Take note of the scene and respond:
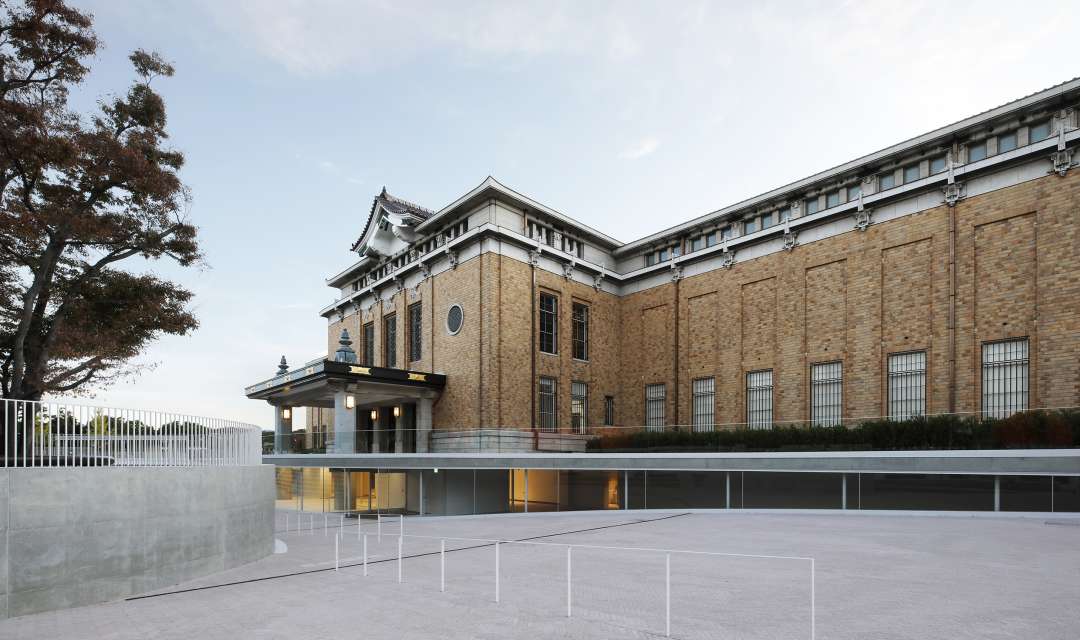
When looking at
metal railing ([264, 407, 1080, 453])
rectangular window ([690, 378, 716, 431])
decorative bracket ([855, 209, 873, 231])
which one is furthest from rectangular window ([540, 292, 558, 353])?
decorative bracket ([855, 209, 873, 231])

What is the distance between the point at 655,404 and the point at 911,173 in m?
17.1

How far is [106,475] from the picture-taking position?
12.1m

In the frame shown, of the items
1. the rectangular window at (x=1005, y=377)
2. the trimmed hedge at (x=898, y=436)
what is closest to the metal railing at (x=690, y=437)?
the trimmed hedge at (x=898, y=436)

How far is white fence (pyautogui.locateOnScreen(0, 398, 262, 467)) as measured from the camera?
11.3 metres

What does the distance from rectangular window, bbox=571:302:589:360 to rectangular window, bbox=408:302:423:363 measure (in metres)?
9.28

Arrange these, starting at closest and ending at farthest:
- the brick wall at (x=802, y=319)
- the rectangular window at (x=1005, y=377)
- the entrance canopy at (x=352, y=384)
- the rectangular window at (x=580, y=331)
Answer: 1. the brick wall at (x=802, y=319)
2. the rectangular window at (x=1005, y=377)
3. the entrance canopy at (x=352, y=384)
4. the rectangular window at (x=580, y=331)

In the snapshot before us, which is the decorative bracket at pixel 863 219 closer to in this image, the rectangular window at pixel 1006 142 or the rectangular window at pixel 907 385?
the rectangular window at pixel 1006 142

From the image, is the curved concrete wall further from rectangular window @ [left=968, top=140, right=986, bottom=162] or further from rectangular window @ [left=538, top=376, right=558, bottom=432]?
→ rectangular window @ [left=968, top=140, right=986, bottom=162]

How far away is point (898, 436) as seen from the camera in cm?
2256

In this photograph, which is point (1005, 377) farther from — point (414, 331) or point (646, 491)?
point (414, 331)

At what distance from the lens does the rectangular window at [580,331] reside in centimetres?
3750

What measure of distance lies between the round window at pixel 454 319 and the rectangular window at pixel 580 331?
670cm

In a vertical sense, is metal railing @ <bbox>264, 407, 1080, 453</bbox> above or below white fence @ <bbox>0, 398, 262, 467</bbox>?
below

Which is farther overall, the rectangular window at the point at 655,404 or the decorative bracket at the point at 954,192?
the rectangular window at the point at 655,404
